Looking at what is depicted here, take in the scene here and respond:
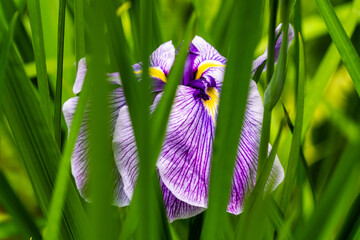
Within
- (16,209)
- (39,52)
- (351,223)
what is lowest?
(351,223)

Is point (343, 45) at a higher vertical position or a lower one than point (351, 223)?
higher

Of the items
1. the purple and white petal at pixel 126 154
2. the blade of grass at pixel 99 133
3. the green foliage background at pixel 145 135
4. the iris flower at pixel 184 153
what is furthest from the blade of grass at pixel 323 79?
the blade of grass at pixel 99 133

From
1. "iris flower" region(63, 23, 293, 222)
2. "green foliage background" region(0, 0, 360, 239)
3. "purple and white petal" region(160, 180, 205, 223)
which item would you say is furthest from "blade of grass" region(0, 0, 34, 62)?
"purple and white petal" region(160, 180, 205, 223)

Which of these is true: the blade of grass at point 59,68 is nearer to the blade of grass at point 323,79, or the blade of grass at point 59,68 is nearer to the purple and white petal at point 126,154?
the purple and white petal at point 126,154

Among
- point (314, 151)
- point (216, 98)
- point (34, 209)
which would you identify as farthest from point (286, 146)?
point (34, 209)

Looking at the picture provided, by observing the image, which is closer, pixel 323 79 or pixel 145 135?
pixel 145 135

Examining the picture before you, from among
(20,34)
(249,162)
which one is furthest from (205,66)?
(20,34)

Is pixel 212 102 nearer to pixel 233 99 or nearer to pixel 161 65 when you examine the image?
pixel 161 65

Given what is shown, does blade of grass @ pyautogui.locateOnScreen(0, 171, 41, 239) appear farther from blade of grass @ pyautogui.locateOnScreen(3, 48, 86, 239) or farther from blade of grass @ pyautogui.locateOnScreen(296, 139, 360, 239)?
blade of grass @ pyautogui.locateOnScreen(296, 139, 360, 239)
